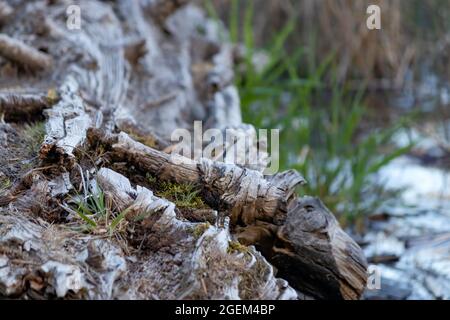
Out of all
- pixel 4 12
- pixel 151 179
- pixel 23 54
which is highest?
pixel 4 12

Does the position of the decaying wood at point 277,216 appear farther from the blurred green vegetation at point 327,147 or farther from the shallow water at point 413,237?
the blurred green vegetation at point 327,147

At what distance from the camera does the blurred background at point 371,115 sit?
3.90 m

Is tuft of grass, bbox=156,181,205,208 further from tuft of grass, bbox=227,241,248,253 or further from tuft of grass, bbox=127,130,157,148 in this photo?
tuft of grass, bbox=127,130,157,148

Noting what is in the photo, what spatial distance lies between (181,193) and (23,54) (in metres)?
1.49

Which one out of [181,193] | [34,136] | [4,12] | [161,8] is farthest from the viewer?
[161,8]

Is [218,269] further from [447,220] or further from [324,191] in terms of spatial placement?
[447,220]

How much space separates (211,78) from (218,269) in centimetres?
234

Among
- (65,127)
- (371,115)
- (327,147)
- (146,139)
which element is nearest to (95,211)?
(65,127)

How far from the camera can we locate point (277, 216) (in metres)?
2.35

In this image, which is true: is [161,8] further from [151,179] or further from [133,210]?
[133,210]

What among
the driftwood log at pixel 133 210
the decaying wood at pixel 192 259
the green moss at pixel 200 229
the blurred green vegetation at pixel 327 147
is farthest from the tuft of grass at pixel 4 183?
the blurred green vegetation at pixel 327 147

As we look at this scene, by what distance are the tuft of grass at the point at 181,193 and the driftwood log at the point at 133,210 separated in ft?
0.07

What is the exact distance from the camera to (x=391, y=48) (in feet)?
18.7
